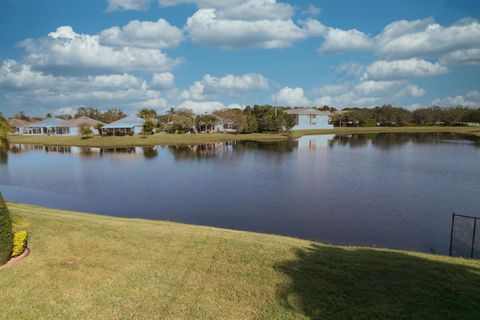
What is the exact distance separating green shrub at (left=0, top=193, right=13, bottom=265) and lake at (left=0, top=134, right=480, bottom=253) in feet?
38.8

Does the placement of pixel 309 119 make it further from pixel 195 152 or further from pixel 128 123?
pixel 195 152

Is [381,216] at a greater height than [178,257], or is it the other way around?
[178,257]

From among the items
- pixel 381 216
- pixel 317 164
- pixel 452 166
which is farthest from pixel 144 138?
pixel 381 216

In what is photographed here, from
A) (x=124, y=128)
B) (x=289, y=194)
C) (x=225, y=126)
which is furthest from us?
(x=225, y=126)

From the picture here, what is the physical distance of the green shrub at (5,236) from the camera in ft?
31.2

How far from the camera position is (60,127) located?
118750 mm

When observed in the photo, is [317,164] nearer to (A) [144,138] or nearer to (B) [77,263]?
(B) [77,263]

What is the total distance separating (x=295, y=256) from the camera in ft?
34.5

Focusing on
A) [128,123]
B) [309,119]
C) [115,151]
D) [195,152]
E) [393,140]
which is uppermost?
[309,119]

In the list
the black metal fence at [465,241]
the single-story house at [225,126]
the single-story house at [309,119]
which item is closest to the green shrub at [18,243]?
the black metal fence at [465,241]

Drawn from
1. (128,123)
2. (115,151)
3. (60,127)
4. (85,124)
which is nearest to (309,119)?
(128,123)

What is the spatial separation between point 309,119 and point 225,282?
128 meters

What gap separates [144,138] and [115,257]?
83654mm

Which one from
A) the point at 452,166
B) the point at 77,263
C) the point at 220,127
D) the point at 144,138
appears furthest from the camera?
the point at 220,127
